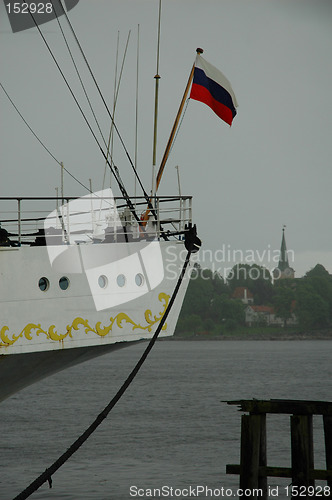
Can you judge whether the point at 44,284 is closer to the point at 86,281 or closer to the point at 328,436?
the point at 86,281

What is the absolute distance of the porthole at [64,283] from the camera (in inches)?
653

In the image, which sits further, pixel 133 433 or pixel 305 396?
pixel 305 396

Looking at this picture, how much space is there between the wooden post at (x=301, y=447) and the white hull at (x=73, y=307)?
3.33 m

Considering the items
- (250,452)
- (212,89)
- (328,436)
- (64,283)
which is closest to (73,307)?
(64,283)

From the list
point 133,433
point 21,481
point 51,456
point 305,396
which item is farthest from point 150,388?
point 21,481

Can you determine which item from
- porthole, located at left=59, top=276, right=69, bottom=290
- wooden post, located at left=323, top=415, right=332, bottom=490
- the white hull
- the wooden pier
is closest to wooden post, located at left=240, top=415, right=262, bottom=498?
the wooden pier

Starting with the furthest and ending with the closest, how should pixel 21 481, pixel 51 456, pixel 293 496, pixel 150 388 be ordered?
pixel 150 388
pixel 51 456
pixel 21 481
pixel 293 496

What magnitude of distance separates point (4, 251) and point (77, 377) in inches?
3233

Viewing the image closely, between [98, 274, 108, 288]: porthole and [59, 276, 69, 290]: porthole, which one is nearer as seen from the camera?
[59, 276, 69, 290]: porthole

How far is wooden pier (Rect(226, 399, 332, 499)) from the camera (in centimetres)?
1705

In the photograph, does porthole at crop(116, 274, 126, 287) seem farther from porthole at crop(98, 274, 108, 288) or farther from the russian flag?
the russian flag

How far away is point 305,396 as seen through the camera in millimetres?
61531

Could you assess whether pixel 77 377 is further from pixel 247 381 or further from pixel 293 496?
pixel 293 496

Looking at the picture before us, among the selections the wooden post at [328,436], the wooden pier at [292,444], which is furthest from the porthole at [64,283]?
the wooden post at [328,436]
